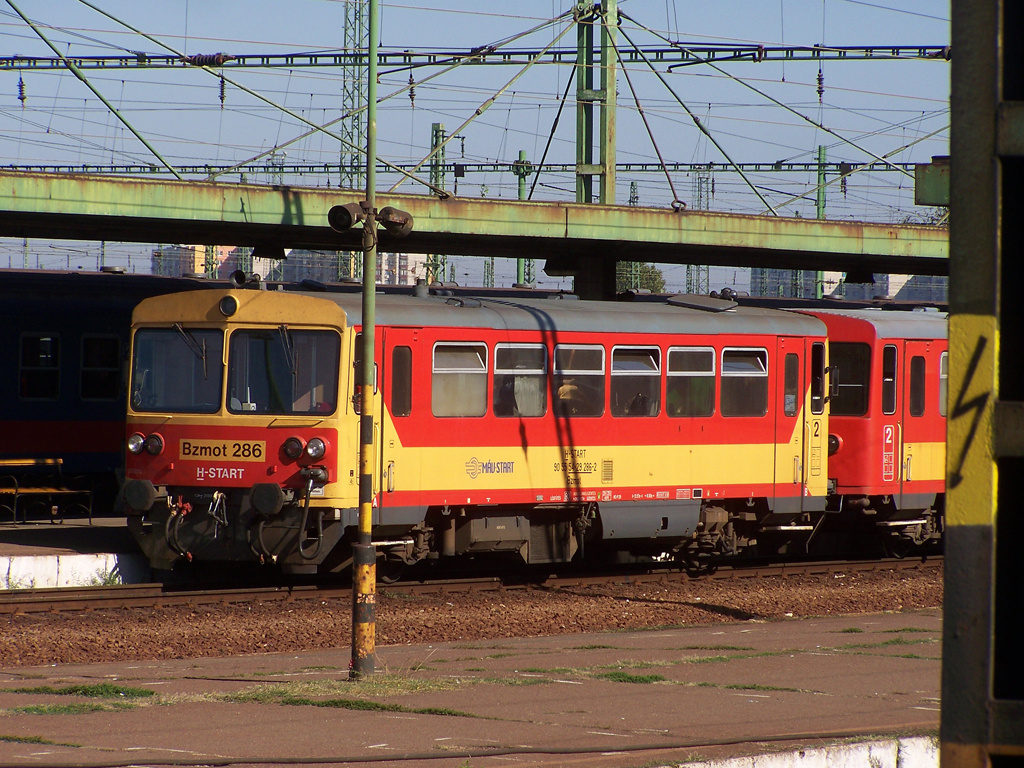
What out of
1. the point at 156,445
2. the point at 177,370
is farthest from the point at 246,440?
the point at 177,370

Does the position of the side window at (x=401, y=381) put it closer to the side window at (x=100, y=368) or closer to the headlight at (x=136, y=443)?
the headlight at (x=136, y=443)

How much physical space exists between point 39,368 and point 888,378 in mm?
13434

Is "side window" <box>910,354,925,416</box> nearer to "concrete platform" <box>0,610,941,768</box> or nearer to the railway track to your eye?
the railway track

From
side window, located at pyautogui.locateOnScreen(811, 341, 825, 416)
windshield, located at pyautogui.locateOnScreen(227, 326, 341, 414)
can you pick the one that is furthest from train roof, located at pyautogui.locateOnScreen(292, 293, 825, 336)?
windshield, located at pyautogui.locateOnScreen(227, 326, 341, 414)

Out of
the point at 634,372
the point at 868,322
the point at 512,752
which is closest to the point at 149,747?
the point at 512,752

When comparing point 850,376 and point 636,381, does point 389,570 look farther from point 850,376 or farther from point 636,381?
point 850,376

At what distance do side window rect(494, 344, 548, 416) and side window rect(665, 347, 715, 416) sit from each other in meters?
1.80

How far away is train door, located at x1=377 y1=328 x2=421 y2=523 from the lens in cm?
1378

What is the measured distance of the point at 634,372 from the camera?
15422 millimetres

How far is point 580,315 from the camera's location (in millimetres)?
15117

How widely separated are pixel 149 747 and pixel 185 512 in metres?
7.02

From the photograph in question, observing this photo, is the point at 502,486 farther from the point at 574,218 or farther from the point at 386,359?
the point at 574,218

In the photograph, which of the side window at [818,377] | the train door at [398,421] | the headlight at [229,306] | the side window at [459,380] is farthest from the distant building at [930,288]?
the headlight at [229,306]

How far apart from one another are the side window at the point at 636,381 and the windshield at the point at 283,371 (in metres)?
3.65
